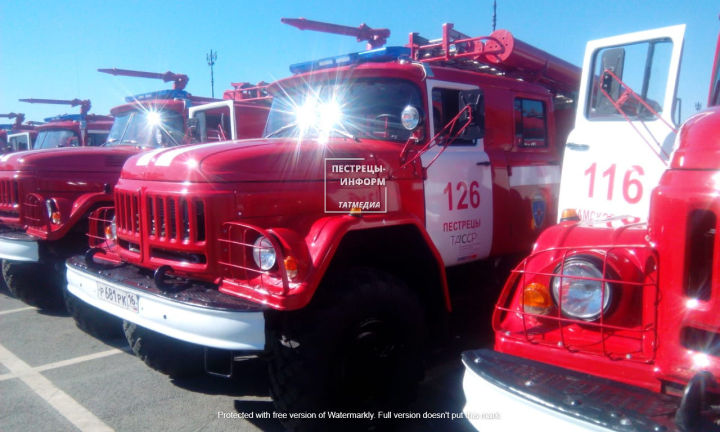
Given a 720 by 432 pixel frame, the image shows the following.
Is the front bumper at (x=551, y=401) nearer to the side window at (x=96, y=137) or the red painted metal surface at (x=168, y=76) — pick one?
the red painted metal surface at (x=168, y=76)

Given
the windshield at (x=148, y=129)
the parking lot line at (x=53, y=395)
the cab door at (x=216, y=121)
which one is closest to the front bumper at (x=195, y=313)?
the parking lot line at (x=53, y=395)

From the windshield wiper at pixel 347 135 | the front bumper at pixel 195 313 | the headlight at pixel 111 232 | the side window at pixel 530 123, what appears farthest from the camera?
the side window at pixel 530 123

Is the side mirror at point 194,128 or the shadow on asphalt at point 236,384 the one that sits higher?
the side mirror at point 194,128

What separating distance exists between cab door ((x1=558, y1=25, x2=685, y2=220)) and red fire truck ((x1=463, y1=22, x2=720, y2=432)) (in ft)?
3.78

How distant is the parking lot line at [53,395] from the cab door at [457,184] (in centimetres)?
263

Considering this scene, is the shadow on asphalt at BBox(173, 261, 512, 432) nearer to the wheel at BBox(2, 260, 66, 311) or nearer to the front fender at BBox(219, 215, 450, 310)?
the front fender at BBox(219, 215, 450, 310)

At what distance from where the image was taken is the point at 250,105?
7270 millimetres

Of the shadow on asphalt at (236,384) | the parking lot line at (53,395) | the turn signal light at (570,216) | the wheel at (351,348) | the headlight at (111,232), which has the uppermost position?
the turn signal light at (570,216)

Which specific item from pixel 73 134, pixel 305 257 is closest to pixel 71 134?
pixel 73 134

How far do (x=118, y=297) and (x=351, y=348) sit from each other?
4.85 ft

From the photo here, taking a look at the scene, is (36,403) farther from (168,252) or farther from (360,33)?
(360,33)

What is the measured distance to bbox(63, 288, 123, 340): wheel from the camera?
4.88 meters

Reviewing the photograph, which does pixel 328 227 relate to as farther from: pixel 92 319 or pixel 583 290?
pixel 92 319

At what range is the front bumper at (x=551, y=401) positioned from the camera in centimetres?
178
